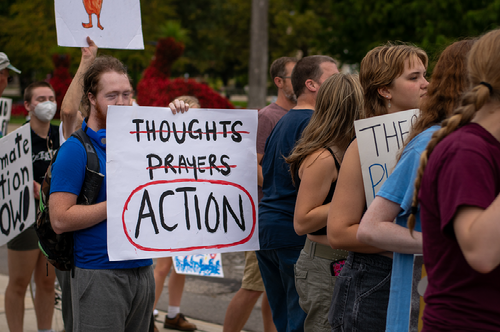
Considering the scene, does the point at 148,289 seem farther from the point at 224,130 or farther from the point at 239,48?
the point at 239,48

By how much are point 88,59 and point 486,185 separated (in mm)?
2256

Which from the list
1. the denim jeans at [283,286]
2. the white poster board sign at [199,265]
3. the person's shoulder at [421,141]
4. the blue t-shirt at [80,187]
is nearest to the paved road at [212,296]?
the white poster board sign at [199,265]

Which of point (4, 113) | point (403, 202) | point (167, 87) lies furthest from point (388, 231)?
point (167, 87)

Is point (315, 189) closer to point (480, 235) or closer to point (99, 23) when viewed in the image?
point (480, 235)

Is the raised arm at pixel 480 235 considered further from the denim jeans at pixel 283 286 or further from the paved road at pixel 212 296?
the paved road at pixel 212 296

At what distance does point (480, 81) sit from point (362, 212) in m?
0.88

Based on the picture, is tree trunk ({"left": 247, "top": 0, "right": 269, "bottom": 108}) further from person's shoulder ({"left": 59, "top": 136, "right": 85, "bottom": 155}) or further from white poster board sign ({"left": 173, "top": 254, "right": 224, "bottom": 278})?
person's shoulder ({"left": 59, "top": 136, "right": 85, "bottom": 155})

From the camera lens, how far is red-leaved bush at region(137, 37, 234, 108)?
9594mm

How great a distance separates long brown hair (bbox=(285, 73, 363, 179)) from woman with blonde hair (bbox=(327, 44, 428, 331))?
9.2 inches

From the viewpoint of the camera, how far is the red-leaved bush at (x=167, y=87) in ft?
31.5

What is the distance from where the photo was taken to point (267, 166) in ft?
10.6

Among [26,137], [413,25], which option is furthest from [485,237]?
[413,25]

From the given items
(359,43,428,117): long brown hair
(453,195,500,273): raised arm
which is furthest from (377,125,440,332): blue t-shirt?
(359,43,428,117): long brown hair

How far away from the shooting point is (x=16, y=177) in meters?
3.76
